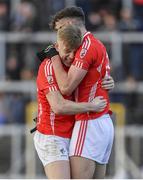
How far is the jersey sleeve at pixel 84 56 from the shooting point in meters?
7.43

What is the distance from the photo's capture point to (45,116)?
25.1 feet

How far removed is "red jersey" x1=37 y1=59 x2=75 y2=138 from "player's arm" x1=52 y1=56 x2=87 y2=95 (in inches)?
4.0

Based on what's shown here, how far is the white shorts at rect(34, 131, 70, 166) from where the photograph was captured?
7539 millimetres

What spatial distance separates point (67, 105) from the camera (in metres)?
7.43

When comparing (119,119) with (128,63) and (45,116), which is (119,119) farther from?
(45,116)

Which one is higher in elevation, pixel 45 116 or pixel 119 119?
pixel 45 116

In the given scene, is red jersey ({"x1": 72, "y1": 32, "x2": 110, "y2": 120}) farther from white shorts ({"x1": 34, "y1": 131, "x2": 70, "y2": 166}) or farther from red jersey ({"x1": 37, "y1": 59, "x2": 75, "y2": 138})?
white shorts ({"x1": 34, "y1": 131, "x2": 70, "y2": 166})

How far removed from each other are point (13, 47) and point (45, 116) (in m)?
7.91

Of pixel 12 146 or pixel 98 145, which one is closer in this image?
pixel 98 145

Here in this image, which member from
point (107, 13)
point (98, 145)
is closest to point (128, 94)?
point (107, 13)

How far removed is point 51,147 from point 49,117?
262 mm

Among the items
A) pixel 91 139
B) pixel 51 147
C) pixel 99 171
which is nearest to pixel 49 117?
pixel 51 147

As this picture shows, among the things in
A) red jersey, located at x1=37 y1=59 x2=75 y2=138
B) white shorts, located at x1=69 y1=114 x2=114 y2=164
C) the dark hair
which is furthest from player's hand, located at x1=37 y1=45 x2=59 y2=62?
white shorts, located at x1=69 y1=114 x2=114 y2=164

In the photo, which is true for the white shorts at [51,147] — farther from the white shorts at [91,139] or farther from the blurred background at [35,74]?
the blurred background at [35,74]
